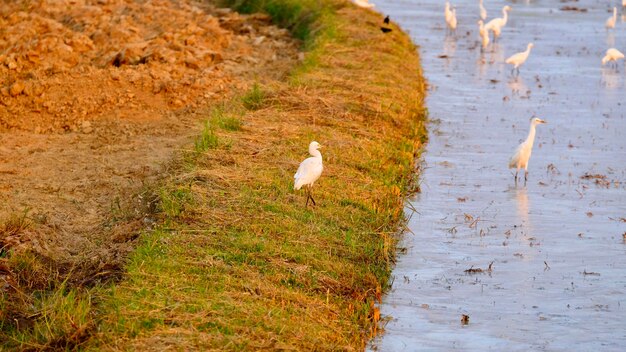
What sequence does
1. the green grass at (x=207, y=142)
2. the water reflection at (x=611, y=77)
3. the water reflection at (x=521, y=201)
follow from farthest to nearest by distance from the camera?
the water reflection at (x=611, y=77)
the green grass at (x=207, y=142)
the water reflection at (x=521, y=201)

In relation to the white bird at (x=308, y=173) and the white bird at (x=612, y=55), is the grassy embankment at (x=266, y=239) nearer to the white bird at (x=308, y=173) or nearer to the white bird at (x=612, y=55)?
the white bird at (x=308, y=173)

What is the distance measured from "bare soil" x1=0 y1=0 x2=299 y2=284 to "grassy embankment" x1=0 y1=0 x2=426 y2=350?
58 cm

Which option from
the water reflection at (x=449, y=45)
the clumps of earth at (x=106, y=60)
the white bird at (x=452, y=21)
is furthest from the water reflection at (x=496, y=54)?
the clumps of earth at (x=106, y=60)

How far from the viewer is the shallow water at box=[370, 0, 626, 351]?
306 inches

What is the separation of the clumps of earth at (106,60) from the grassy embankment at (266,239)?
140cm

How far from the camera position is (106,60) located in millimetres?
16609

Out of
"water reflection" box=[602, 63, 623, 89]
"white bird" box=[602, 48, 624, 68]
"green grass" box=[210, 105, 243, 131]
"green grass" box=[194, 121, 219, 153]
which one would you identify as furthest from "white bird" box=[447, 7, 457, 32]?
"green grass" box=[194, 121, 219, 153]

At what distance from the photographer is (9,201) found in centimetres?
1008

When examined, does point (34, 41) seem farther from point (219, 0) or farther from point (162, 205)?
point (219, 0)

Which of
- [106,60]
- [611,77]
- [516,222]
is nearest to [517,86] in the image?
[611,77]

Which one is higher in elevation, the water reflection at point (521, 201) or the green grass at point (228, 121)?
the green grass at point (228, 121)

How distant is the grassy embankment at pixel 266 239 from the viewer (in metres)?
6.69

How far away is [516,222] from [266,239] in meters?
3.05

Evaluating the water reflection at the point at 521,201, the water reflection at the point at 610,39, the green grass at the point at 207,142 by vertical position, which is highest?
the green grass at the point at 207,142
